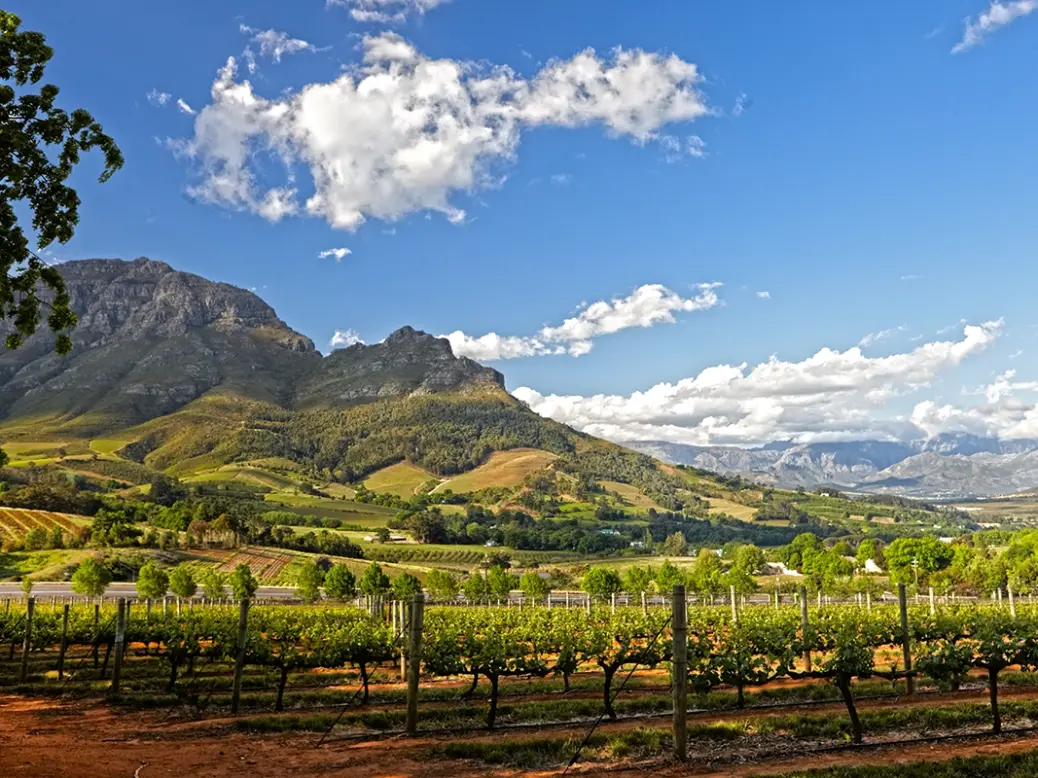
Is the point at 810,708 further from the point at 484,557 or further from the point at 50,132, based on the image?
the point at 484,557

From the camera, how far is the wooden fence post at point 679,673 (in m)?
11.6

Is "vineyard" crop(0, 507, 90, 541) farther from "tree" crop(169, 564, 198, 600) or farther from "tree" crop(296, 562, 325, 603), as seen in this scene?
"tree" crop(169, 564, 198, 600)

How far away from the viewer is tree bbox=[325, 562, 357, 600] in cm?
6209

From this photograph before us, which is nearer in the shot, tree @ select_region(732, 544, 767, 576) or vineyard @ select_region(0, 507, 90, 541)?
vineyard @ select_region(0, 507, 90, 541)

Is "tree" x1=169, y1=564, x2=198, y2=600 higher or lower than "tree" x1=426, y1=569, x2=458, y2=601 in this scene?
higher

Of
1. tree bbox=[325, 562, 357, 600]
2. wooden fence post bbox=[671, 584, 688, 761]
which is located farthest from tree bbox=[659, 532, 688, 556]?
wooden fence post bbox=[671, 584, 688, 761]

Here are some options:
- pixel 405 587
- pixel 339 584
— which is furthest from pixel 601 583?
pixel 339 584

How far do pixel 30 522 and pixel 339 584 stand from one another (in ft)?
218

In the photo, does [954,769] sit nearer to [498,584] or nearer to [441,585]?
[498,584]

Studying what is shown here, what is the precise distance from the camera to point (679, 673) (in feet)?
38.0

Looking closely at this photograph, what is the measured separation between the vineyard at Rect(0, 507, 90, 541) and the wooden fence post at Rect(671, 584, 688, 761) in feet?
341

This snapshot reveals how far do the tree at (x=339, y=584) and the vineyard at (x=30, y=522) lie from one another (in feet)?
174

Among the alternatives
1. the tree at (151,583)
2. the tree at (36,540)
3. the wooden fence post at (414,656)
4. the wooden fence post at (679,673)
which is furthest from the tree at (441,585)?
the tree at (36,540)

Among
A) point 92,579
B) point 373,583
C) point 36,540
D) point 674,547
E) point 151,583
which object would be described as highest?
point 36,540
